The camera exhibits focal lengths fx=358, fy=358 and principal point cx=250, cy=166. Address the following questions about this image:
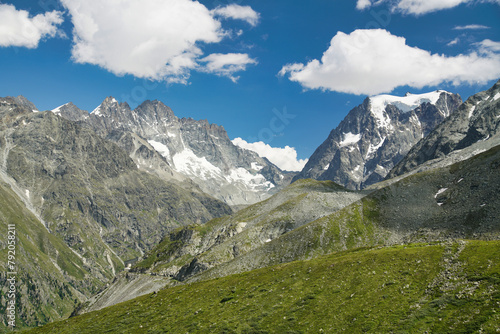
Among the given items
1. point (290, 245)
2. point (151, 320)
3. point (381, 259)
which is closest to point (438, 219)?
point (290, 245)

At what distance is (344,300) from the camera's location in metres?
46.8

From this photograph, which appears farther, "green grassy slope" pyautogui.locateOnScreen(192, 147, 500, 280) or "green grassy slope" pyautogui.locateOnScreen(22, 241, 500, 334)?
"green grassy slope" pyautogui.locateOnScreen(192, 147, 500, 280)

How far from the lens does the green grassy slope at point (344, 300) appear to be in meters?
37.3

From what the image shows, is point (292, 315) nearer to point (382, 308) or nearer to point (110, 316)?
point (382, 308)

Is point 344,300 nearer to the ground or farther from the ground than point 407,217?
farther from the ground

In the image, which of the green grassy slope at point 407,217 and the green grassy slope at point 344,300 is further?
the green grassy slope at point 407,217

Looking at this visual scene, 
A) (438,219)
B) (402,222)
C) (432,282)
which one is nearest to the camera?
(432,282)

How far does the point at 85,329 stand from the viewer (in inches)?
2424

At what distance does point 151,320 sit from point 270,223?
113 meters

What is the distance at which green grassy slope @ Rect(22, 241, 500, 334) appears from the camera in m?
37.3

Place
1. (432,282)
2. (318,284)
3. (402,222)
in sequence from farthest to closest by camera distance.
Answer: (402,222) < (318,284) < (432,282)

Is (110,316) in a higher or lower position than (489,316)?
higher

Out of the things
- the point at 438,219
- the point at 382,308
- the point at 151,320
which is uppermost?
the point at 151,320

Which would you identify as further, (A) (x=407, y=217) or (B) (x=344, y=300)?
(A) (x=407, y=217)
